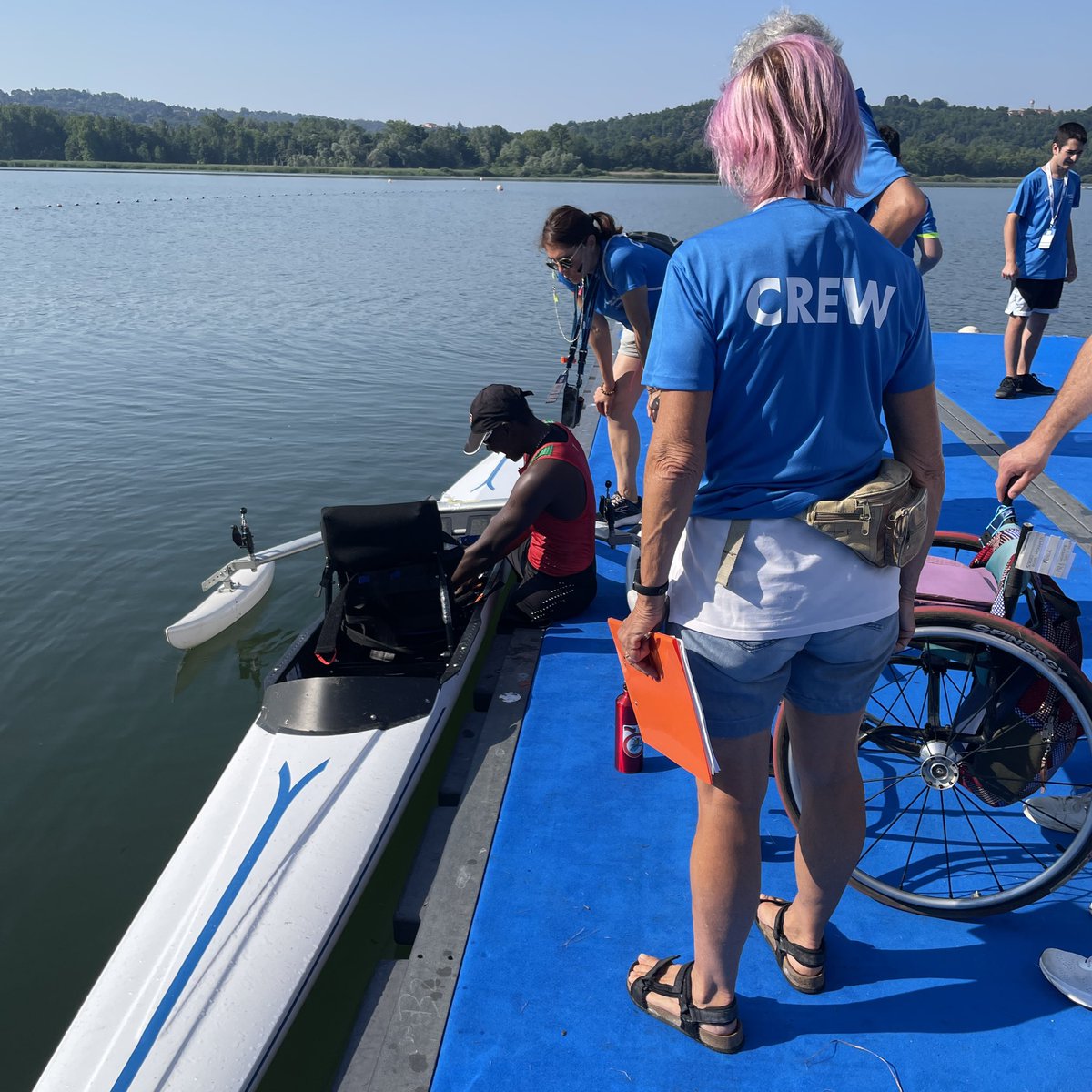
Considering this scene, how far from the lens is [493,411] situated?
407cm

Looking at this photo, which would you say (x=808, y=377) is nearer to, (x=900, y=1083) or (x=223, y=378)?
(x=900, y=1083)

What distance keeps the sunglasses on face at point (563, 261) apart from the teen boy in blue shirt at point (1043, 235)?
394cm

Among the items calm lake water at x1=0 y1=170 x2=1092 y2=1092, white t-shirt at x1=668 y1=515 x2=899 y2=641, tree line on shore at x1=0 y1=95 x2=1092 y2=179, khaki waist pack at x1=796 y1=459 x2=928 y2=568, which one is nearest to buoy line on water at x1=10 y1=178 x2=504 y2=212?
calm lake water at x1=0 y1=170 x2=1092 y2=1092

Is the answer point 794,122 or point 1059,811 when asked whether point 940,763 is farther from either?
point 794,122

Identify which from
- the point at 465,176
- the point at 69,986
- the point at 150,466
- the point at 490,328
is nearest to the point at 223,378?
the point at 150,466

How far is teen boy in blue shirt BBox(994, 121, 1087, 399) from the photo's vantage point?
657 centimetres

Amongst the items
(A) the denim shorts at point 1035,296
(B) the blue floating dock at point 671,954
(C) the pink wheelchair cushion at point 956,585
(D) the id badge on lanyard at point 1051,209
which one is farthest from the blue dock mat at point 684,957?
(D) the id badge on lanyard at point 1051,209

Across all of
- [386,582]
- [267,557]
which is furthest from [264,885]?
[267,557]

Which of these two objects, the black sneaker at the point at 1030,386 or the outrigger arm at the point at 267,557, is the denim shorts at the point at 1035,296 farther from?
the outrigger arm at the point at 267,557

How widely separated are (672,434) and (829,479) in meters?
0.32

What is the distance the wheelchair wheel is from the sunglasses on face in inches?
106

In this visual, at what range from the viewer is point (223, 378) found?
13.0 meters

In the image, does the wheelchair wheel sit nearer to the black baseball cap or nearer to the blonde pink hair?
the blonde pink hair

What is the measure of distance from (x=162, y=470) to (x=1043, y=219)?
835 centimetres
